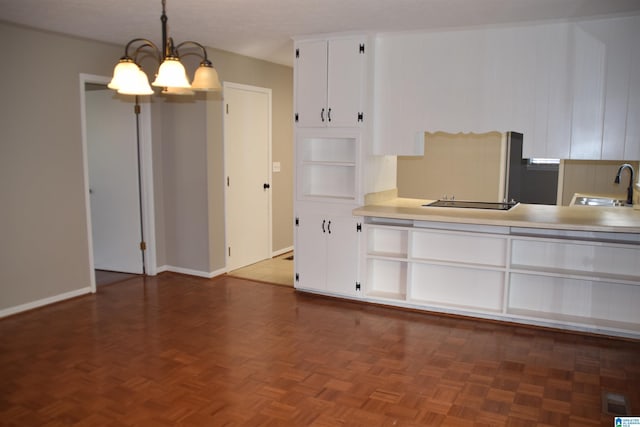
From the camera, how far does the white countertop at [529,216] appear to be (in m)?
3.81

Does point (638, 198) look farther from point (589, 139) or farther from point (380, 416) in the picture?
point (380, 416)

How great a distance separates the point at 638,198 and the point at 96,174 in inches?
218

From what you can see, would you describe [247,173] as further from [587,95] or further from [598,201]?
[598,201]

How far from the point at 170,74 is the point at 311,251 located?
109 inches

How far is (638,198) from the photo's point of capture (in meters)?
4.64

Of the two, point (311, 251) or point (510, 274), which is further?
point (311, 251)

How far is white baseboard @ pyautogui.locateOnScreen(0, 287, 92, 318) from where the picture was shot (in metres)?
4.40

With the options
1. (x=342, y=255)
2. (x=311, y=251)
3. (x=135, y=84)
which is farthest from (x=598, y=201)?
(x=135, y=84)

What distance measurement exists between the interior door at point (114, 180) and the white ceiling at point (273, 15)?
1.06 meters

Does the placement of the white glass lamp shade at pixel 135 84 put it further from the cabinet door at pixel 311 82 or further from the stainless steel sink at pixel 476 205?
the stainless steel sink at pixel 476 205

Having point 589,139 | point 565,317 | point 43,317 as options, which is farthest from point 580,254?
point 43,317

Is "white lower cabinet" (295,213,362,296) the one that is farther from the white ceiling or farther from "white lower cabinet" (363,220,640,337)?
the white ceiling

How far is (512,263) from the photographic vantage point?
14.2 feet

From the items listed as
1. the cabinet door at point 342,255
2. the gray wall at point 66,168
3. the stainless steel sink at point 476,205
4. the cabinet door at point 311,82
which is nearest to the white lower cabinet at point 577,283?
the stainless steel sink at point 476,205
